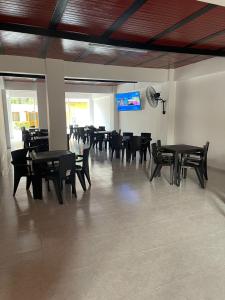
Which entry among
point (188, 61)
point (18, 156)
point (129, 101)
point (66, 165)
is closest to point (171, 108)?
point (188, 61)

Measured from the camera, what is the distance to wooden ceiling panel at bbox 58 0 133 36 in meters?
2.66

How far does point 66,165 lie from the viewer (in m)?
Result: 3.46

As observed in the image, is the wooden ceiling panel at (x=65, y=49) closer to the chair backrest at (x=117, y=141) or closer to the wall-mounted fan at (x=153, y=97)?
the chair backrest at (x=117, y=141)

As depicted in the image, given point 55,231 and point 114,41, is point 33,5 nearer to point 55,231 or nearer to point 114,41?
point 114,41

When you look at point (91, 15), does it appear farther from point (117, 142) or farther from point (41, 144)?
point (117, 142)

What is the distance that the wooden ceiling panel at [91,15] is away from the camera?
2.66 metres

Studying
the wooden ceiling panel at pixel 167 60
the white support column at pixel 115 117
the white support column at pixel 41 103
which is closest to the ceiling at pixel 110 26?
the wooden ceiling panel at pixel 167 60

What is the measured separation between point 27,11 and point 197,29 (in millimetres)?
2524

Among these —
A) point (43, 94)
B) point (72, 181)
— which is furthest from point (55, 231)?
point (43, 94)

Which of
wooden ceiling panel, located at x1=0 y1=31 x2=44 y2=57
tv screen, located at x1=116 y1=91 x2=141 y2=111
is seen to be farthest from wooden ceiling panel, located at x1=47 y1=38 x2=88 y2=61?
tv screen, located at x1=116 y1=91 x2=141 y2=111

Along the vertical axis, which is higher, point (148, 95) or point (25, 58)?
point (25, 58)

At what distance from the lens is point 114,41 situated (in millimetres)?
3920

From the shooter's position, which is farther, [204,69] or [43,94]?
[43,94]

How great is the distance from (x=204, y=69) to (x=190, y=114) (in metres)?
1.25
